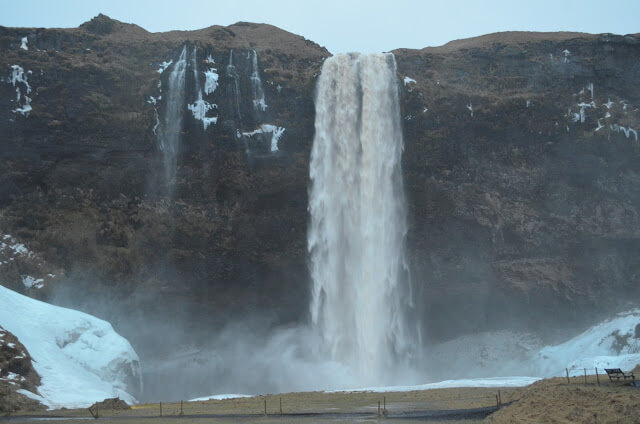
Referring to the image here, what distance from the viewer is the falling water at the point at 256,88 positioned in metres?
56.8

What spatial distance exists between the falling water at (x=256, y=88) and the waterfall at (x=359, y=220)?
435 centimetres

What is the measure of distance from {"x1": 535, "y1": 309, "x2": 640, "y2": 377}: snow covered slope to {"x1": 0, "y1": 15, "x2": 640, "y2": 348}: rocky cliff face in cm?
482

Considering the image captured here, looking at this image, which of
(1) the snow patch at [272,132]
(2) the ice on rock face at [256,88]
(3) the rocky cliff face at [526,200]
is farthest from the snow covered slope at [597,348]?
(2) the ice on rock face at [256,88]

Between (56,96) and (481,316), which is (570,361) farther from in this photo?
(56,96)

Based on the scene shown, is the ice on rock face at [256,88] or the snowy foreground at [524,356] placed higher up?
the ice on rock face at [256,88]

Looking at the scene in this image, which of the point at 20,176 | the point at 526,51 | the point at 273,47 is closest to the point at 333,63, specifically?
the point at 273,47

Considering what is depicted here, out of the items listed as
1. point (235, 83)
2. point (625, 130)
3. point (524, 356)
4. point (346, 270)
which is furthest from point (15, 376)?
point (625, 130)

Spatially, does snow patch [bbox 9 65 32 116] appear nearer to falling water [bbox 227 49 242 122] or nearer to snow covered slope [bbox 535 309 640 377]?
falling water [bbox 227 49 242 122]

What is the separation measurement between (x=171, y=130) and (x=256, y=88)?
7298 mm

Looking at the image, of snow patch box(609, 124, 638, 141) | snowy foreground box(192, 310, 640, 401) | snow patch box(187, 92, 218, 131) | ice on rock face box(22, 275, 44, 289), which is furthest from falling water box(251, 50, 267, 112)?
snow patch box(609, 124, 638, 141)

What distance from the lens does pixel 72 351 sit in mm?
42688

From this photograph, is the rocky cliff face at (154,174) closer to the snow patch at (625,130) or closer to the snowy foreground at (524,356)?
the snowy foreground at (524,356)

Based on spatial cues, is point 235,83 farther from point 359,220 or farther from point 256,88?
point 359,220

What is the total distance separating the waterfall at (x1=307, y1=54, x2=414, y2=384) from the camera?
2149 inches
